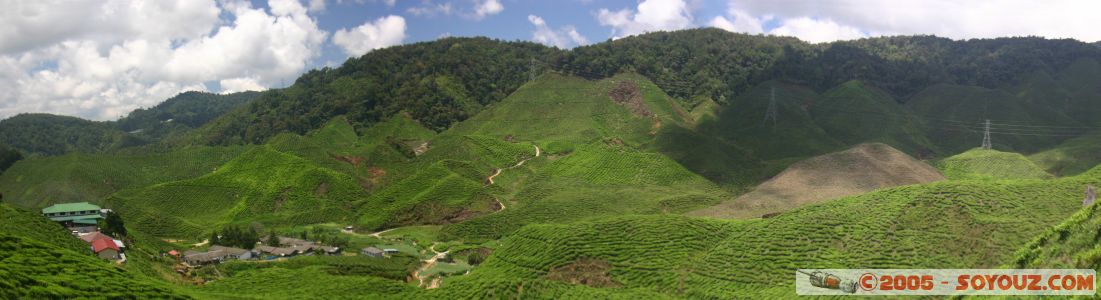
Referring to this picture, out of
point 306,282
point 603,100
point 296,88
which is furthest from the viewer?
point 296,88

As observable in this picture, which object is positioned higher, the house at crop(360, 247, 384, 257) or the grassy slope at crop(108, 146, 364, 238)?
the grassy slope at crop(108, 146, 364, 238)

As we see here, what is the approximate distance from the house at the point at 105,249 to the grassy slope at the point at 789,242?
2384 centimetres

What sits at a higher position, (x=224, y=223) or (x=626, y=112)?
(x=626, y=112)

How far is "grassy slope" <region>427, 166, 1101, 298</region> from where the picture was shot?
121ft

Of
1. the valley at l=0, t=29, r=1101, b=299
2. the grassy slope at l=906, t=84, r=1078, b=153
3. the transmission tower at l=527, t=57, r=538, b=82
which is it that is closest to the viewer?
the valley at l=0, t=29, r=1101, b=299

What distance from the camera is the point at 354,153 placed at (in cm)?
10181

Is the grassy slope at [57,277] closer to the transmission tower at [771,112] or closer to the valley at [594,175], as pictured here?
the valley at [594,175]

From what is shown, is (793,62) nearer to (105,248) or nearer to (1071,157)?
(1071,157)

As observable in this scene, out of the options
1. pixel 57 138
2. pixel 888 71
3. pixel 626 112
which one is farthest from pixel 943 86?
pixel 57 138

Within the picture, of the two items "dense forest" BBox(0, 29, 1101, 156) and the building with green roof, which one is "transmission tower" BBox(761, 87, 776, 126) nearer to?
"dense forest" BBox(0, 29, 1101, 156)

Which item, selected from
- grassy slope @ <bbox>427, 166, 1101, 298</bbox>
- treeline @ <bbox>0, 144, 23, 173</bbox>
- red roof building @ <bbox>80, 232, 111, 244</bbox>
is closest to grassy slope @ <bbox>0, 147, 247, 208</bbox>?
treeline @ <bbox>0, 144, 23, 173</bbox>

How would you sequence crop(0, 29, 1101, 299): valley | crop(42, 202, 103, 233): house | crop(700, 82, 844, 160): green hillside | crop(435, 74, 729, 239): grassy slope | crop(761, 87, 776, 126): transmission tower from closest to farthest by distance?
crop(0, 29, 1101, 299): valley < crop(42, 202, 103, 233): house < crop(435, 74, 729, 239): grassy slope < crop(700, 82, 844, 160): green hillside < crop(761, 87, 776, 126): transmission tower

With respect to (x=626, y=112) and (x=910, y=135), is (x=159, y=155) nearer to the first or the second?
(x=626, y=112)

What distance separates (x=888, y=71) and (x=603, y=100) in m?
66.2
